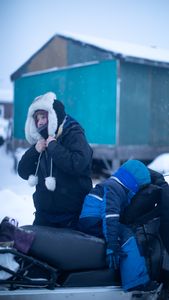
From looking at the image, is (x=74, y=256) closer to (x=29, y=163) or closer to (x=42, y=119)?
(x=29, y=163)

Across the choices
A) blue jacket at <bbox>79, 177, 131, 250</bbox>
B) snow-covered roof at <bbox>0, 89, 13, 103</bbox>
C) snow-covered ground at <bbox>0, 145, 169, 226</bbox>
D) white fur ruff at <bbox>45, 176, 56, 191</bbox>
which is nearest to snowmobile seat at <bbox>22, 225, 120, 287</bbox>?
blue jacket at <bbox>79, 177, 131, 250</bbox>

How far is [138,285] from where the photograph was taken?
8.01 feet

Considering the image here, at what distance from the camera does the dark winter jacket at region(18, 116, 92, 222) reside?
2.70 metres

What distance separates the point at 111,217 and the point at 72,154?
1.78ft

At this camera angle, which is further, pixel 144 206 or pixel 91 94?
pixel 91 94

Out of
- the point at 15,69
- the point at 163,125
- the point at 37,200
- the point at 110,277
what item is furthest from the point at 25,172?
the point at 15,69

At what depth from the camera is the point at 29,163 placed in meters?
3.07

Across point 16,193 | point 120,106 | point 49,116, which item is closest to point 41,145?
point 49,116

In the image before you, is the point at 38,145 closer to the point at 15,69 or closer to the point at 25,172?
the point at 25,172

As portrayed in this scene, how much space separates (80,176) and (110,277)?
732 millimetres

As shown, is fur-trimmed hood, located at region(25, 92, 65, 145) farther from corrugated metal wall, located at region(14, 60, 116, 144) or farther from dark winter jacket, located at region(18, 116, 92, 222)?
corrugated metal wall, located at region(14, 60, 116, 144)

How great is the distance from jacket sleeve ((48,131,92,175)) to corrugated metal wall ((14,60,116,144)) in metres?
7.08

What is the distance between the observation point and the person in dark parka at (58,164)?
2719 mm

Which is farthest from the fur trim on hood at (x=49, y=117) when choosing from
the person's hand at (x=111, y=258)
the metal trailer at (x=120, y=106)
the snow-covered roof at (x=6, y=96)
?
the snow-covered roof at (x=6, y=96)
